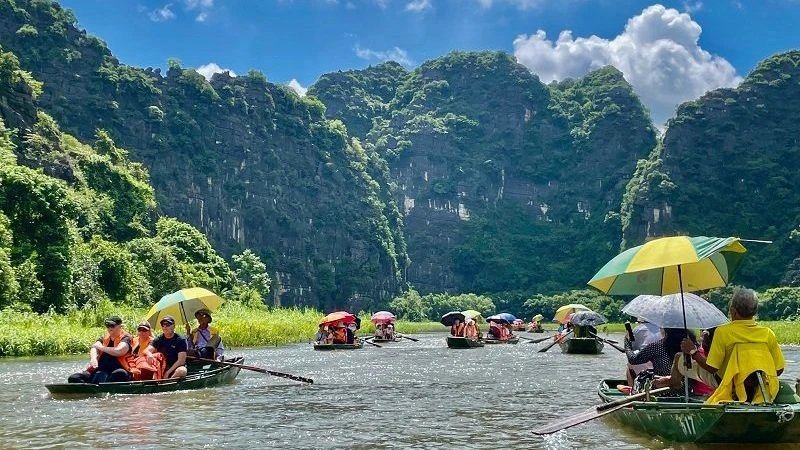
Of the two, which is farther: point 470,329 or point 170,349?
point 470,329

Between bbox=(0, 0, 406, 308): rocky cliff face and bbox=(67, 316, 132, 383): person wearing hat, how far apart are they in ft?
252

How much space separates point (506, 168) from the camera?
153375mm

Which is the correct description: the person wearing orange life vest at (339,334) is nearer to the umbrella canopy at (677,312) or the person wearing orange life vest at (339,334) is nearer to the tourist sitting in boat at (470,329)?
the tourist sitting in boat at (470,329)

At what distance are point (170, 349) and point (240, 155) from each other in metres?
90.2

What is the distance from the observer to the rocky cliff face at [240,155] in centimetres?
8456

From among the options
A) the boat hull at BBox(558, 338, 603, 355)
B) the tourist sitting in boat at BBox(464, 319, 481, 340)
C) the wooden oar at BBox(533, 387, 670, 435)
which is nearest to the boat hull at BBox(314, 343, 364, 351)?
the tourist sitting in boat at BBox(464, 319, 481, 340)

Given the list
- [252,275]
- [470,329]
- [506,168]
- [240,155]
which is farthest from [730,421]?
[506,168]

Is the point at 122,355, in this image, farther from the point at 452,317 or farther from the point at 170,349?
the point at 452,317

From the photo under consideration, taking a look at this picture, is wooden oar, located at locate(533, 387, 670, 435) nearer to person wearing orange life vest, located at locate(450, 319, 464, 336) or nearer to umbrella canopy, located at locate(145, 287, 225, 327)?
umbrella canopy, located at locate(145, 287, 225, 327)

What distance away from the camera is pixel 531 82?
160625mm

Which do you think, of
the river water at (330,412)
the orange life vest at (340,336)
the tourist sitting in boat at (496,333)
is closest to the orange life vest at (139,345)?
the river water at (330,412)

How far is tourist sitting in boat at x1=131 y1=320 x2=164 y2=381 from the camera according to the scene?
1412 cm

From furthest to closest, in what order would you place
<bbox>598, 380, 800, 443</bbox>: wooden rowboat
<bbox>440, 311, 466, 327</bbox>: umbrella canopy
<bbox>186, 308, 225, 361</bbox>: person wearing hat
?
1. <bbox>440, 311, 466, 327</bbox>: umbrella canopy
2. <bbox>186, 308, 225, 361</bbox>: person wearing hat
3. <bbox>598, 380, 800, 443</bbox>: wooden rowboat

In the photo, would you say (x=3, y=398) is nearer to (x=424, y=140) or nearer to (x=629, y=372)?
(x=629, y=372)
